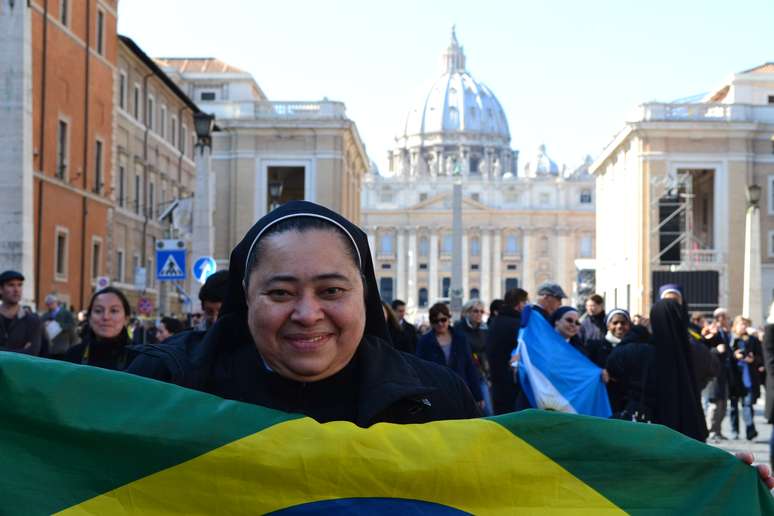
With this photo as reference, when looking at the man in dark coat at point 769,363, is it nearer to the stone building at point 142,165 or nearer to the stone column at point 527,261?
the stone building at point 142,165

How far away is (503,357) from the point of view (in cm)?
1138

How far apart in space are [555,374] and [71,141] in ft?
77.6

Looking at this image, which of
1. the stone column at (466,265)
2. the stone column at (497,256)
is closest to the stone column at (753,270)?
the stone column at (497,256)

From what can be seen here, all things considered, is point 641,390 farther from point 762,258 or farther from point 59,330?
point 762,258

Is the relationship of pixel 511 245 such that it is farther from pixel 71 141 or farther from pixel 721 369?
pixel 721 369

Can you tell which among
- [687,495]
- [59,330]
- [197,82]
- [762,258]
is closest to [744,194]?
[762,258]

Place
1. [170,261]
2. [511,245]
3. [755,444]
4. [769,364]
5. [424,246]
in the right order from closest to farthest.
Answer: [769,364], [755,444], [170,261], [511,245], [424,246]

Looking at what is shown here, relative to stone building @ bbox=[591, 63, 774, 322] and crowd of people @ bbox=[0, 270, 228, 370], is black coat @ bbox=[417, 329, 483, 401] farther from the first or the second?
stone building @ bbox=[591, 63, 774, 322]

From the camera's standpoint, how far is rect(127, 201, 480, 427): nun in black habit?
2857 millimetres

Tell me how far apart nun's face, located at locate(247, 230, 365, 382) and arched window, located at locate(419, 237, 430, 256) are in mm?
133921

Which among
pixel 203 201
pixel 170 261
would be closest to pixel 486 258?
pixel 203 201

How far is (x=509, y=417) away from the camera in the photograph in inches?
114

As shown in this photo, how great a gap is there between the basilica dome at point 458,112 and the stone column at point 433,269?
36612 millimetres

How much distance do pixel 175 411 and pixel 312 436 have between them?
0.27m
